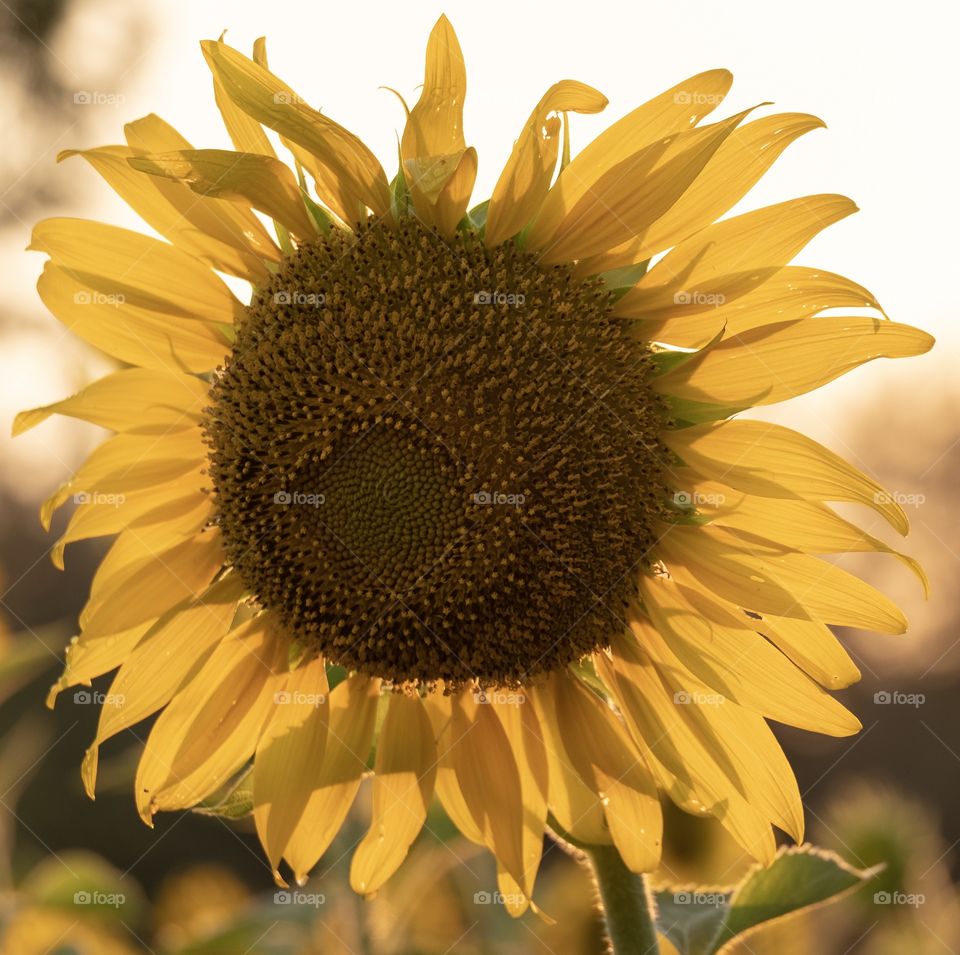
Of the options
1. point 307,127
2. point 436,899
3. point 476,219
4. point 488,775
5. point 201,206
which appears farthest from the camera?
point 436,899

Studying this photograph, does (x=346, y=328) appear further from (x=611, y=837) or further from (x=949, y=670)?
(x=949, y=670)

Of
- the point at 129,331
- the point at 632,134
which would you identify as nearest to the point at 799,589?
the point at 632,134

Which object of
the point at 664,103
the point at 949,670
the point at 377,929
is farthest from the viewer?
the point at 949,670

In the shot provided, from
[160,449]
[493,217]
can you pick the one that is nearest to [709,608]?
[493,217]

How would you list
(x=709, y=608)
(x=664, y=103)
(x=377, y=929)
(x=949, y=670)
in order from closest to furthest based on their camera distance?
(x=664, y=103) < (x=709, y=608) < (x=377, y=929) < (x=949, y=670)

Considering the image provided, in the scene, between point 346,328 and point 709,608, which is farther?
point 709,608

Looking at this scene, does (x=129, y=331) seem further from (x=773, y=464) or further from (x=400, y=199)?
(x=773, y=464)
